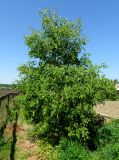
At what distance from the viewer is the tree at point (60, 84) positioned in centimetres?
1630

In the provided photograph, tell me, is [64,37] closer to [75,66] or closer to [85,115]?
[75,66]

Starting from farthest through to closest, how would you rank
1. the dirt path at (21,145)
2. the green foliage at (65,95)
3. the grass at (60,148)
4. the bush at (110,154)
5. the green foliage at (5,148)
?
the green foliage at (65,95), the dirt path at (21,145), the green foliage at (5,148), the grass at (60,148), the bush at (110,154)

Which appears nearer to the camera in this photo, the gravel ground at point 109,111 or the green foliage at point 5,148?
the green foliage at point 5,148

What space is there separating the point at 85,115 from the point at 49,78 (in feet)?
9.18

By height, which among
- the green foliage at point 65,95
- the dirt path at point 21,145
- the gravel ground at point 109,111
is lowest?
the dirt path at point 21,145

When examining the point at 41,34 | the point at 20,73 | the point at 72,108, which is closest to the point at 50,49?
the point at 41,34

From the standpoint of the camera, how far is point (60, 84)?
1678 cm

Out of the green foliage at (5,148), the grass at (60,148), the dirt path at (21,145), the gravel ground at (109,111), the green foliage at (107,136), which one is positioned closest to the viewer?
the grass at (60,148)

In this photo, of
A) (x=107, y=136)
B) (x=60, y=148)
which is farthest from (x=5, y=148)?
(x=107, y=136)

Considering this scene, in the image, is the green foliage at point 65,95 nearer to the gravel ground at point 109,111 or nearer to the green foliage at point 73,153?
the green foliage at point 73,153

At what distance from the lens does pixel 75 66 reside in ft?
57.6

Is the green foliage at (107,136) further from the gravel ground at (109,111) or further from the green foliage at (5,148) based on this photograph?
the gravel ground at (109,111)

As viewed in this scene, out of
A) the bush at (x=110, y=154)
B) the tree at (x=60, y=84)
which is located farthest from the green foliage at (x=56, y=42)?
the bush at (x=110, y=154)

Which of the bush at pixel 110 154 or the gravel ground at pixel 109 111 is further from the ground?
the gravel ground at pixel 109 111
